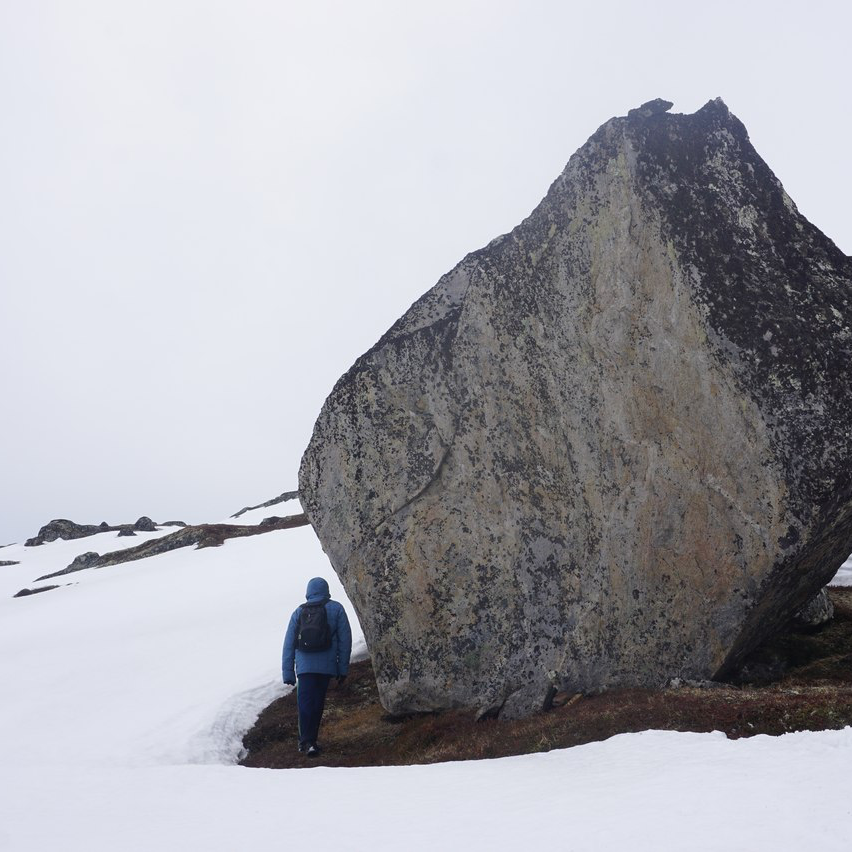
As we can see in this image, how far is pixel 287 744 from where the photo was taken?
12.5 meters

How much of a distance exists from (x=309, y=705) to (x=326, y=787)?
3.86 metres

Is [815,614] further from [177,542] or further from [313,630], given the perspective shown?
[177,542]

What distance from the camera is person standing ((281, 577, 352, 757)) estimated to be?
11898 mm

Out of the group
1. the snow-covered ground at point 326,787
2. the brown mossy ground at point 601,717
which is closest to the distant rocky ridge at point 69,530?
the snow-covered ground at point 326,787

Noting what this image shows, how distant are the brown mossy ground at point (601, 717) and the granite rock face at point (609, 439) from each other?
0.63 meters

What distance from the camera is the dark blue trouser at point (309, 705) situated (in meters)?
11.9

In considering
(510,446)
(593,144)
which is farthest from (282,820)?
(593,144)

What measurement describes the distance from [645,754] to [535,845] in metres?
2.30

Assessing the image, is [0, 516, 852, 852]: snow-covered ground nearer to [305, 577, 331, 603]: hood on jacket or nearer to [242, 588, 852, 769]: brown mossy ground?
[242, 588, 852, 769]: brown mossy ground

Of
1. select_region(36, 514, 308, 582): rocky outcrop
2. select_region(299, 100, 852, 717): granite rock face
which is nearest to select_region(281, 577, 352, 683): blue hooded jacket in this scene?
select_region(299, 100, 852, 717): granite rock face

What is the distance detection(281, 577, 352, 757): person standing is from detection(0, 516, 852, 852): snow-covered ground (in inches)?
62.1

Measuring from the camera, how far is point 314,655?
12.0m

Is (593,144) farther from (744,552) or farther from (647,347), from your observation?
(744,552)

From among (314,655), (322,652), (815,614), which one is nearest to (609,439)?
(322,652)
